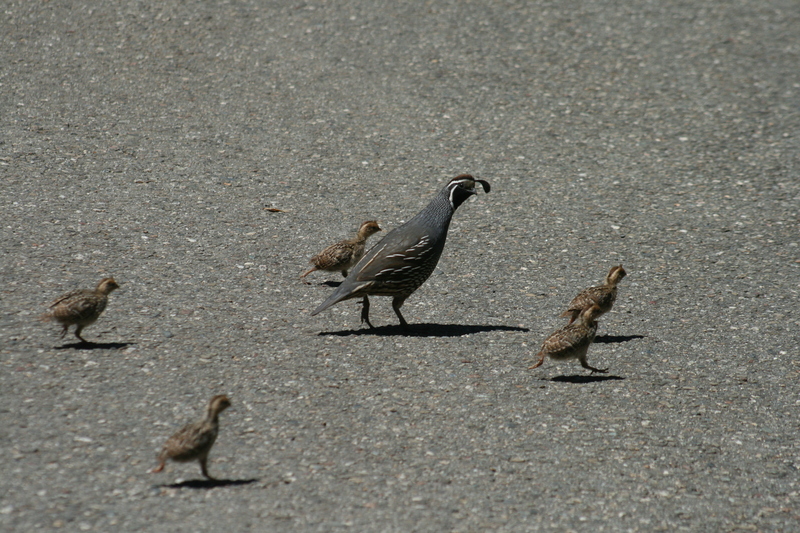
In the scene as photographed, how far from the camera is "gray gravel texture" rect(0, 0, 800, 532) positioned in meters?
6.00

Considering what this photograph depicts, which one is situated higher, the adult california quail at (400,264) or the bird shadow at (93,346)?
the adult california quail at (400,264)

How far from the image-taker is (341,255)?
9.33 metres

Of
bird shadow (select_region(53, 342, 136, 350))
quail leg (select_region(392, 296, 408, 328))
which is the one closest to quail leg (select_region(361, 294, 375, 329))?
quail leg (select_region(392, 296, 408, 328))

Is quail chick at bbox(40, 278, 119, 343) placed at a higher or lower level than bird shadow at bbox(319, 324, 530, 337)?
higher

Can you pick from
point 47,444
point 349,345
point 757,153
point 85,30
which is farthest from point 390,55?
point 47,444

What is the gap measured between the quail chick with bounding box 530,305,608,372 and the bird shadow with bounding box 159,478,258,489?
2937 millimetres

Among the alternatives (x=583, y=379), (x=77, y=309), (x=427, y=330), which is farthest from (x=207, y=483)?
(x=583, y=379)

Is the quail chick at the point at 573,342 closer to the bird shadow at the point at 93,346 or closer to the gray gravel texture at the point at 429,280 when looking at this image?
the gray gravel texture at the point at 429,280

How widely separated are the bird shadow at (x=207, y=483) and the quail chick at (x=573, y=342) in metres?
2.94

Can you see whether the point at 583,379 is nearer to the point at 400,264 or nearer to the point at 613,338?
the point at 613,338

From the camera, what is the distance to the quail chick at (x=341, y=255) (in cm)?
926

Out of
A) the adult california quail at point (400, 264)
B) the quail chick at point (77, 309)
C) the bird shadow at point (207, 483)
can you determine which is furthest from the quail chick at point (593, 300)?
the quail chick at point (77, 309)

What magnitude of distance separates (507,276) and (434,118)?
181 inches

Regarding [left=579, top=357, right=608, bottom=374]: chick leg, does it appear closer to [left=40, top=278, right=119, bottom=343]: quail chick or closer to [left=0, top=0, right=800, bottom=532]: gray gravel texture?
[left=0, top=0, right=800, bottom=532]: gray gravel texture
